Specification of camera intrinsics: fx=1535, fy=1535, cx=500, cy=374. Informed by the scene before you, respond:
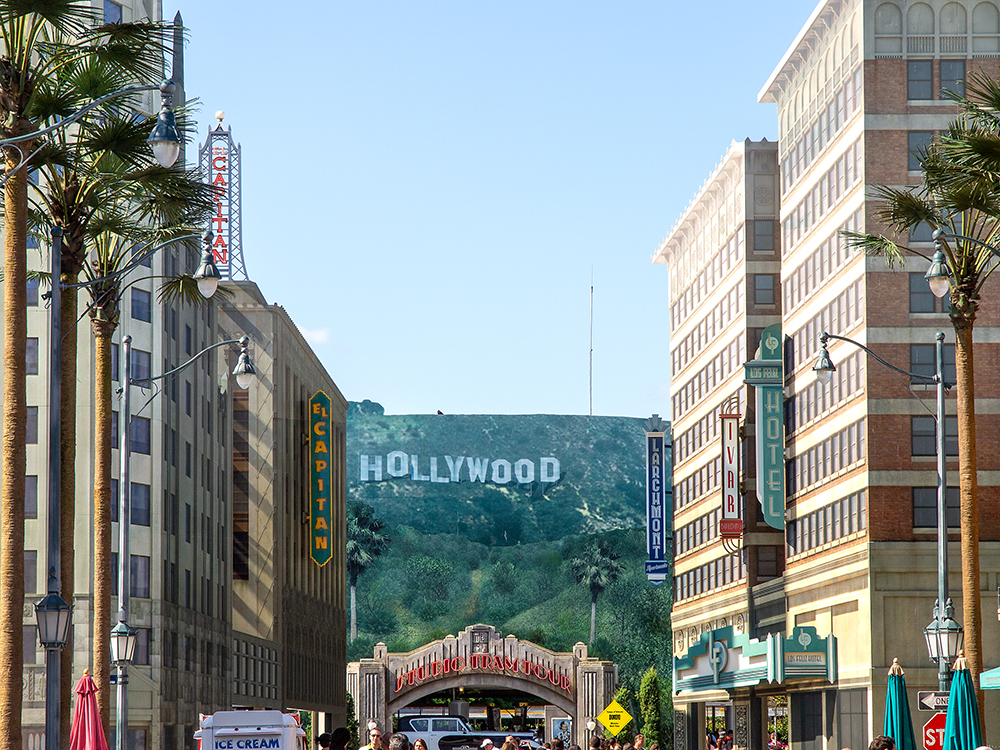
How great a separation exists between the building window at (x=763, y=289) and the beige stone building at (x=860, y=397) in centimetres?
301

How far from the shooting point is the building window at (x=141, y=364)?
200 feet

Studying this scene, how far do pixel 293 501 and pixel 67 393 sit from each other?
65.0 m

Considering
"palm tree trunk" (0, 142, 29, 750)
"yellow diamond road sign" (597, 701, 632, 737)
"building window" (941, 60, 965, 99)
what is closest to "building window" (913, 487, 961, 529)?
"yellow diamond road sign" (597, 701, 632, 737)

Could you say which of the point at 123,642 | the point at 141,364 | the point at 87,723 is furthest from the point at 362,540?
the point at 87,723

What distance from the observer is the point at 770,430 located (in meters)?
65.7

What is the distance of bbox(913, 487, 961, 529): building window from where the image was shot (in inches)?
2088

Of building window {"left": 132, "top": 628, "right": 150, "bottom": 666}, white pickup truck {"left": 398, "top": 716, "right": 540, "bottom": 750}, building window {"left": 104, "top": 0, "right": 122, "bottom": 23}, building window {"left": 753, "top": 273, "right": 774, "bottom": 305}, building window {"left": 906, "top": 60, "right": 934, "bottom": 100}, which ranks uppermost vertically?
building window {"left": 104, "top": 0, "right": 122, "bottom": 23}

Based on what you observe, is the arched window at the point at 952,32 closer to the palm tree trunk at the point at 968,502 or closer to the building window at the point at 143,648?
the palm tree trunk at the point at 968,502

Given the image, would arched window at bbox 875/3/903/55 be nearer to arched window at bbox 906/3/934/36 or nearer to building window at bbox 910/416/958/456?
arched window at bbox 906/3/934/36

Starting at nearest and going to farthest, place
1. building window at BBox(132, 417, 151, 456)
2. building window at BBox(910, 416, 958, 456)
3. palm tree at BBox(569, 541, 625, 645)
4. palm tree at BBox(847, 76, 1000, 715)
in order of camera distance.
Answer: palm tree at BBox(847, 76, 1000, 715) < building window at BBox(910, 416, 958, 456) < building window at BBox(132, 417, 151, 456) < palm tree at BBox(569, 541, 625, 645)

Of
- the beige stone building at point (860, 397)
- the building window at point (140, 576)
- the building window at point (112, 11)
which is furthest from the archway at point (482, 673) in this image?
the building window at point (112, 11)

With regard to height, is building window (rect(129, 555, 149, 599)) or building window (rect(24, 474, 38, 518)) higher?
building window (rect(24, 474, 38, 518))

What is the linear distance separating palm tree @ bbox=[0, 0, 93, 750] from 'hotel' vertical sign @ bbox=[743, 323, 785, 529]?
47.1 m

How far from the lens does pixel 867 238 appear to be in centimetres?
2848
